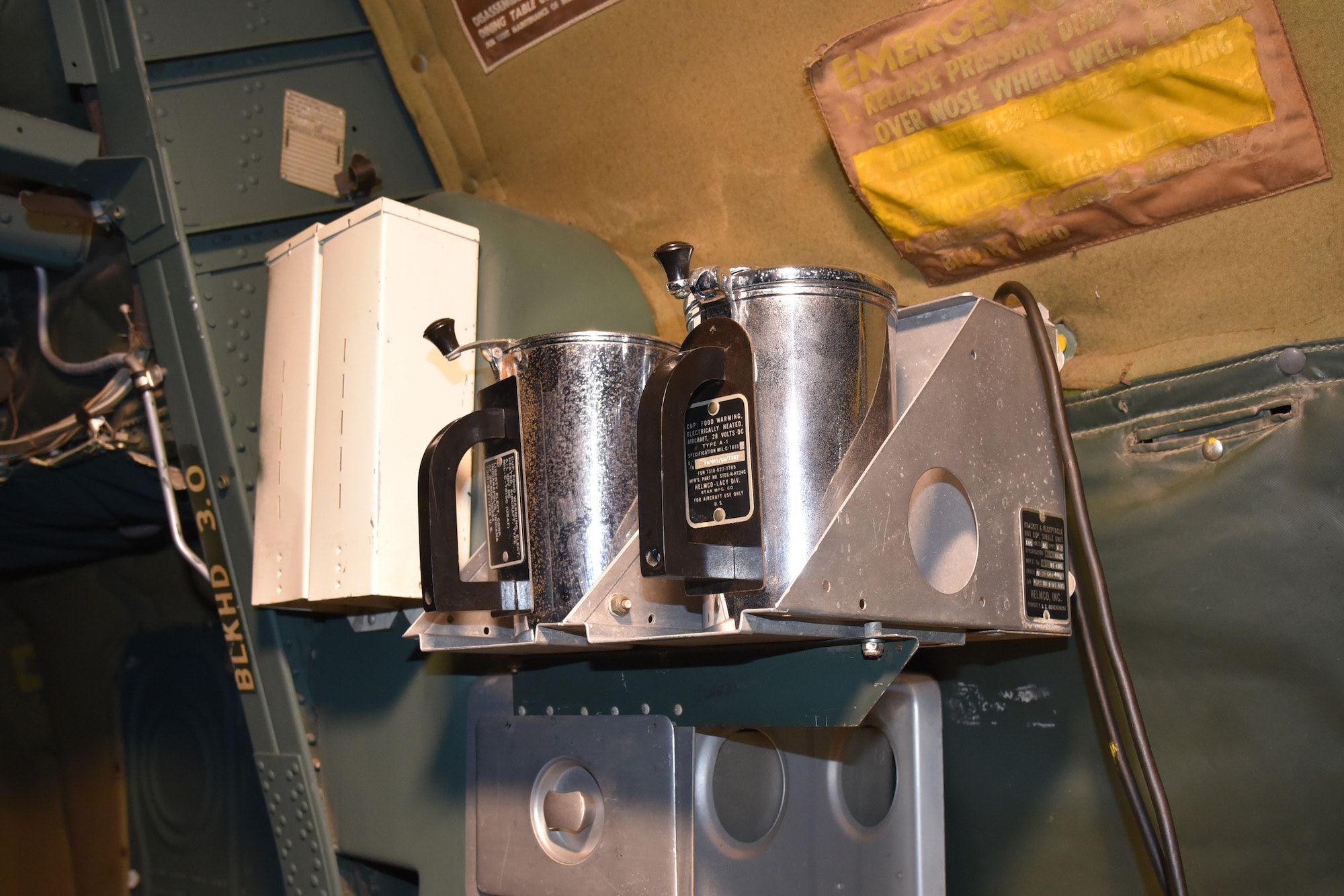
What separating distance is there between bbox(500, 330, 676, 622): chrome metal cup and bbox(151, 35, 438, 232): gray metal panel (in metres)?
0.94

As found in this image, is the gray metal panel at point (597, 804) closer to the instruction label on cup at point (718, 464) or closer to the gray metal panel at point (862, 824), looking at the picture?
the gray metal panel at point (862, 824)

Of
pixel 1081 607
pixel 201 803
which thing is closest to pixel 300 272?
pixel 1081 607

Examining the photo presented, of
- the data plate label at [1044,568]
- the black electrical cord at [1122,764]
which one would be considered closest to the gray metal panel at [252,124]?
the data plate label at [1044,568]

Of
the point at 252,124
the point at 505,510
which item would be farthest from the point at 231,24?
the point at 505,510

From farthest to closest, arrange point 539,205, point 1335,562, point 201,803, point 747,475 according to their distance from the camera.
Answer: point 201,803 → point 539,205 → point 1335,562 → point 747,475

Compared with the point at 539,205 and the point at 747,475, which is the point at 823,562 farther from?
the point at 539,205

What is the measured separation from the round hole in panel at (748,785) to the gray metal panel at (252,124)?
4.05ft

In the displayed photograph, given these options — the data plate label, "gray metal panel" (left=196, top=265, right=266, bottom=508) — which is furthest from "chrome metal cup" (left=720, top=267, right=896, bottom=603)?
"gray metal panel" (left=196, top=265, right=266, bottom=508)

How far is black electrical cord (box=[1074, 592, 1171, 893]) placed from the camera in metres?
1.08

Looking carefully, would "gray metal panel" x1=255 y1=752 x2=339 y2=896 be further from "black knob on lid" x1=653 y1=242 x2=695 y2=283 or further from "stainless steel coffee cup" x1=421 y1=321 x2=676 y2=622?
"black knob on lid" x1=653 y1=242 x2=695 y2=283

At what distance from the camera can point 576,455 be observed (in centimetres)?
111

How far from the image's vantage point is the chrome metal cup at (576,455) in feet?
3.59

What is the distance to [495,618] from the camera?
123cm

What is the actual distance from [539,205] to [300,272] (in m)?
0.60
